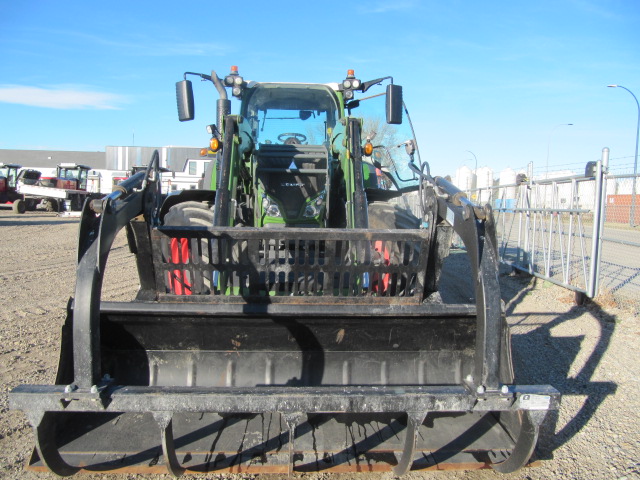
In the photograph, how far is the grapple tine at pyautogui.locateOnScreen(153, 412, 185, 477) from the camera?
2.18 metres

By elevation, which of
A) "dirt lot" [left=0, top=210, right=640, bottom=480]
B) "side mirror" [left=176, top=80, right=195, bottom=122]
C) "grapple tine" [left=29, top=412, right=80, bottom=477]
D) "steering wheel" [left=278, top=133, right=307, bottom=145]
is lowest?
"dirt lot" [left=0, top=210, right=640, bottom=480]

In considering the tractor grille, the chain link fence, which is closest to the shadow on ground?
the chain link fence

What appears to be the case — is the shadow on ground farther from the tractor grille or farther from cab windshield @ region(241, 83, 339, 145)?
cab windshield @ region(241, 83, 339, 145)

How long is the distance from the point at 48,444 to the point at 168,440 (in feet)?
1.89

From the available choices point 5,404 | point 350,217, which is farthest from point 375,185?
point 5,404

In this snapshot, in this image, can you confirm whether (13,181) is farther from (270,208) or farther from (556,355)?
(556,355)

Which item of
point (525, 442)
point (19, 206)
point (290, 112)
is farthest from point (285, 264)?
point (19, 206)

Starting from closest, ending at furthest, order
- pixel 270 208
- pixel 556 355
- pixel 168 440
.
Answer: pixel 168 440 < pixel 270 208 < pixel 556 355

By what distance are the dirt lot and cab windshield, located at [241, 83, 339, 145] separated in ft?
9.90

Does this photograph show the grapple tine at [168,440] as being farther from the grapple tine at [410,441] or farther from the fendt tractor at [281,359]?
the grapple tine at [410,441]

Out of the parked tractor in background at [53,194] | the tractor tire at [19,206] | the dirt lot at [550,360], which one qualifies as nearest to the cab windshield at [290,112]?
the dirt lot at [550,360]

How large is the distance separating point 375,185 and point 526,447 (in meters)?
3.42

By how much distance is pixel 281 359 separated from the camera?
317 centimetres

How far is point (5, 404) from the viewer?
3.49 meters
